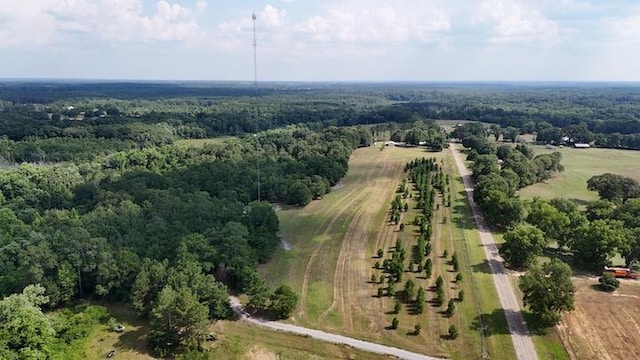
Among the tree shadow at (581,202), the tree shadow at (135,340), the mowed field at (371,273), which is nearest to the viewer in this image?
the tree shadow at (135,340)

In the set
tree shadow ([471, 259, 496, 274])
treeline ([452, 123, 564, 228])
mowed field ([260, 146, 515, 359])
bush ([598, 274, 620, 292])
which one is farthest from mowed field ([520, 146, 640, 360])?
treeline ([452, 123, 564, 228])

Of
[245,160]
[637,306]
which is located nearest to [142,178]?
[245,160]

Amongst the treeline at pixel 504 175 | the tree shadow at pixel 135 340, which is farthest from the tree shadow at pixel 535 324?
the tree shadow at pixel 135 340

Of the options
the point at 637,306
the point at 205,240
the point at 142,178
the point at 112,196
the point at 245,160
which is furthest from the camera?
the point at 245,160

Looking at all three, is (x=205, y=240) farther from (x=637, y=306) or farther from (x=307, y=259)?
(x=637, y=306)

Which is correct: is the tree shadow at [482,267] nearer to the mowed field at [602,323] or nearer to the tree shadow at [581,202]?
the mowed field at [602,323]

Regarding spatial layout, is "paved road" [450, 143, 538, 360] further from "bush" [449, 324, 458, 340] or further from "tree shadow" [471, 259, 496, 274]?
"bush" [449, 324, 458, 340]
